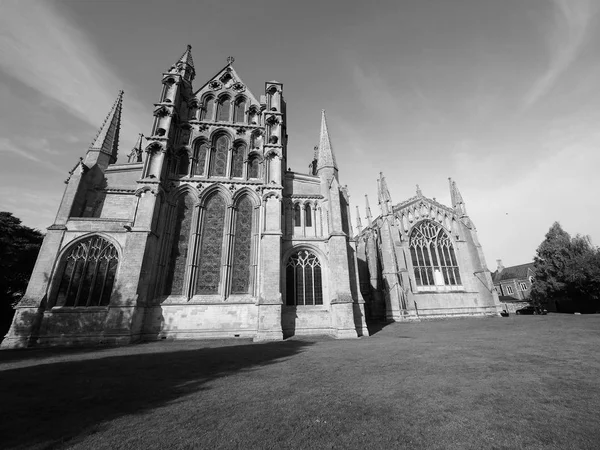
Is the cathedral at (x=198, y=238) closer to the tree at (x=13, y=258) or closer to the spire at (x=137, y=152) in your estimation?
the spire at (x=137, y=152)

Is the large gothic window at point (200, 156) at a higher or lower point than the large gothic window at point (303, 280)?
higher

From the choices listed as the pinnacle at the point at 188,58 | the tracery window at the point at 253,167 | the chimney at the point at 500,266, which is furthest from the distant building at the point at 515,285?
the pinnacle at the point at 188,58

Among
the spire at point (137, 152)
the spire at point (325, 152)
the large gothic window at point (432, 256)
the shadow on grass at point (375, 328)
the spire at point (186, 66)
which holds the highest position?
the spire at point (186, 66)

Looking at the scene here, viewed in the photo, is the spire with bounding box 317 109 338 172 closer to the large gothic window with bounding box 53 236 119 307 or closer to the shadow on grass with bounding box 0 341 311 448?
the shadow on grass with bounding box 0 341 311 448

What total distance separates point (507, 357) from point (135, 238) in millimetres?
20610

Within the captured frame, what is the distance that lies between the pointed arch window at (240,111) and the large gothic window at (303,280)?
13.8 m

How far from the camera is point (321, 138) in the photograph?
2419cm

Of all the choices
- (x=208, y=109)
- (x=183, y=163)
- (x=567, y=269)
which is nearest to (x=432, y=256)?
(x=567, y=269)

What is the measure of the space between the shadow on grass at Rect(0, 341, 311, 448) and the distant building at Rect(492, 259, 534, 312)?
65.6 meters

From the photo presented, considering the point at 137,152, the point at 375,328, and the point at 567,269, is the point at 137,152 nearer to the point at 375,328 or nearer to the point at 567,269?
the point at 375,328

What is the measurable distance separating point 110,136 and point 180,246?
1191cm

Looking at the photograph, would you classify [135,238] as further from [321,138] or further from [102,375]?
[321,138]

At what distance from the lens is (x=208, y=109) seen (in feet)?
78.4

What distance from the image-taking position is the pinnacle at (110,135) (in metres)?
20.9
